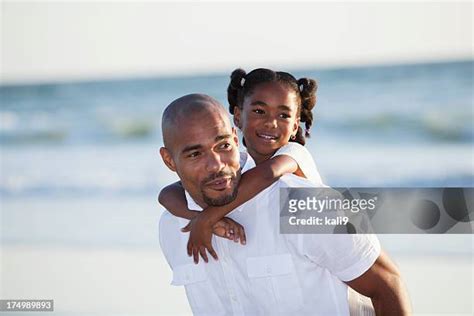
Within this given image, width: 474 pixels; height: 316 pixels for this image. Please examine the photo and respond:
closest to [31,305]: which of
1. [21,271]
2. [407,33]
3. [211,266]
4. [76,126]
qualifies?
[21,271]

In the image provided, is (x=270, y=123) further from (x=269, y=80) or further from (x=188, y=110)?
(x=188, y=110)

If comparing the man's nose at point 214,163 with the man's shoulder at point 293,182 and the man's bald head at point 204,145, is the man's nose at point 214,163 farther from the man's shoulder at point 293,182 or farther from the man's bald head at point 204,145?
the man's shoulder at point 293,182

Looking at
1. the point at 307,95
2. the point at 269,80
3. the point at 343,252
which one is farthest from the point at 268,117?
the point at 343,252

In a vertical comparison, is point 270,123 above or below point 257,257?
above

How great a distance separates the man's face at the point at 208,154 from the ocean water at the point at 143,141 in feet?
7.71

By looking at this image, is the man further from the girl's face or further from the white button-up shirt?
the girl's face

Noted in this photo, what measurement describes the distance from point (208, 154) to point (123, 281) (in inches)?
76.2

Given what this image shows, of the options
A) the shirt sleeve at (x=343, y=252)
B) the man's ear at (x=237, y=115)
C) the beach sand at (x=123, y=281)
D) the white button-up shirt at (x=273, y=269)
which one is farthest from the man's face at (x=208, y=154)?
the beach sand at (x=123, y=281)

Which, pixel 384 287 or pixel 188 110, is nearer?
pixel 384 287

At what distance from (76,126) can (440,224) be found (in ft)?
23.5

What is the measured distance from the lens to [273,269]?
1988 mm

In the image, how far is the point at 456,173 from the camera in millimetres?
6602

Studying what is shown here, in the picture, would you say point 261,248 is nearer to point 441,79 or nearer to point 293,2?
point 293,2

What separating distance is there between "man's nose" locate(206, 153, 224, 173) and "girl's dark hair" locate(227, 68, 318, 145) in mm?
662
